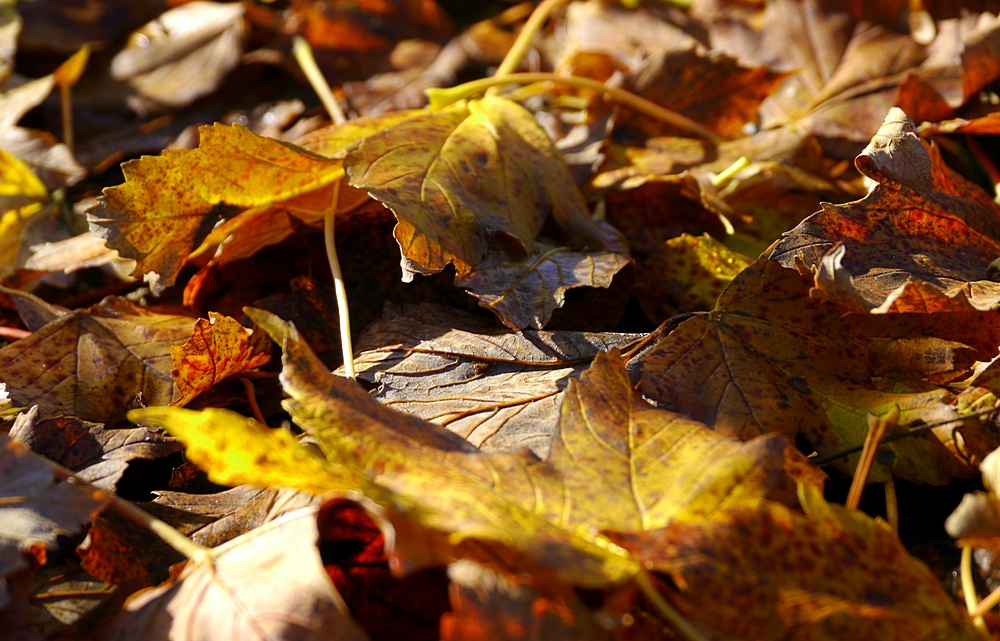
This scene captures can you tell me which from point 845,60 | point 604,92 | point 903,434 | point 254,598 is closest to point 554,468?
point 254,598

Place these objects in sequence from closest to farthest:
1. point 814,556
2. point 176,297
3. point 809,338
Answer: point 814,556
point 809,338
point 176,297

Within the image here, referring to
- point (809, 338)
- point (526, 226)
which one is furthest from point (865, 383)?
point (526, 226)

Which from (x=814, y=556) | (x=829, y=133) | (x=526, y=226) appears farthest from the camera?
(x=829, y=133)

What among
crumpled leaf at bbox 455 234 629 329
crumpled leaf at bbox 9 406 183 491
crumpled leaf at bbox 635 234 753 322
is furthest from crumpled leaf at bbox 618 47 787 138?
crumpled leaf at bbox 9 406 183 491

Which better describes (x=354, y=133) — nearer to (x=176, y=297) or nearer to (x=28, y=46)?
(x=176, y=297)

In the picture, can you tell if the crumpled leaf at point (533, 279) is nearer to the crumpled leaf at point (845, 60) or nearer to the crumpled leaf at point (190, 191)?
the crumpled leaf at point (190, 191)

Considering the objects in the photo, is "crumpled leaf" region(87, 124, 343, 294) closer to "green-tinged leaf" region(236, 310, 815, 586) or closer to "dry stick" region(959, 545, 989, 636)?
"green-tinged leaf" region(236, 310, 815, 586)
